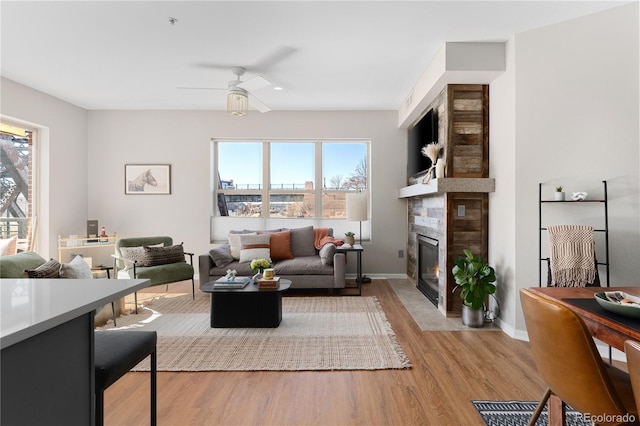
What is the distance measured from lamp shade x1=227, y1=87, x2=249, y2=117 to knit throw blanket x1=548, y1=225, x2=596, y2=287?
3384 mm

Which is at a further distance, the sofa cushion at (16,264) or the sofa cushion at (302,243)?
the sofa cushion at (302,243)

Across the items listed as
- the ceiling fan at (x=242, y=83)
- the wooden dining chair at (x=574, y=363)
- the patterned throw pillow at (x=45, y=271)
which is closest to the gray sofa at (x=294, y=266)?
the ceiling fan at (x=242, y=83)

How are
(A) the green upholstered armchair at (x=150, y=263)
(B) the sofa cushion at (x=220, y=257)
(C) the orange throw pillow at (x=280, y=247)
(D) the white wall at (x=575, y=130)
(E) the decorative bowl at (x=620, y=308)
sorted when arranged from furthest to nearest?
(C) the orange throw pillow at (x=280, y=247) < (B) the sofa cushion at (x=220, y=257) < (A) the green upholstered armchair at (x=150, y=263) < (D) the white wall at (x=575, y=130) < (E) the decorative bowl at (x=620, y=308)

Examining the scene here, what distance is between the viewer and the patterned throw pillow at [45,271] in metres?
2.47

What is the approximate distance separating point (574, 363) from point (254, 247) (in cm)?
413

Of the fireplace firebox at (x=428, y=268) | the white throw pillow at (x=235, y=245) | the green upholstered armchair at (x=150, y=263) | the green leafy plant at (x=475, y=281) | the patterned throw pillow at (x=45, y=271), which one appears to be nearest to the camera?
the patterned throw pillow at (x=45, y=271)

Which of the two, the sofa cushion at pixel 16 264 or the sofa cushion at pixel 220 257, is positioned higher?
the sofa cushion at pixel 16 264

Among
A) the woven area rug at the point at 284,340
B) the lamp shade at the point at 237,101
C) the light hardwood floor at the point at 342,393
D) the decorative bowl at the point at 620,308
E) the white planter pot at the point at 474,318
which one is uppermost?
the lamp shade at the point at 237,101

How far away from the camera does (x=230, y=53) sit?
3686mm

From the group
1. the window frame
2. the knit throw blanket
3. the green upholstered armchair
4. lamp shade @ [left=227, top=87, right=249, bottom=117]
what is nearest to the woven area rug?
the green upholstered armchair

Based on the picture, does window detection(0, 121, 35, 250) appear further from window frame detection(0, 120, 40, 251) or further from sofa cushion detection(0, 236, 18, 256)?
sofa cushion detection(0, 236, 18, 256)

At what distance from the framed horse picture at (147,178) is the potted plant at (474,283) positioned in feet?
15.4

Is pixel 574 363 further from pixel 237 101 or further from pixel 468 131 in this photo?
pixel 237 101

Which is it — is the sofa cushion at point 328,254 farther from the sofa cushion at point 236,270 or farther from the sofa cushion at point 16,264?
the sofa cushion at point 16,264
